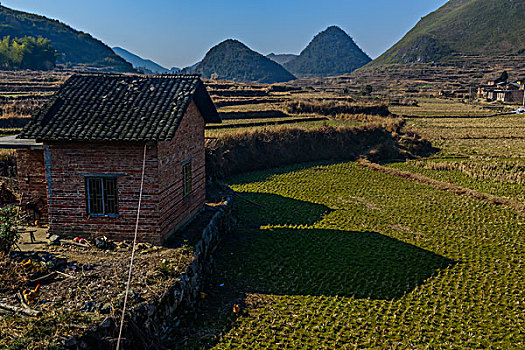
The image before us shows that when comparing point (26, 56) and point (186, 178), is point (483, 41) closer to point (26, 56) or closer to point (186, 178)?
point (26, 56)

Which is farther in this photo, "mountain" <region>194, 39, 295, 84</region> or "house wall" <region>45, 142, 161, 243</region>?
"mountain" <region>194, 39, 295, 84</region>

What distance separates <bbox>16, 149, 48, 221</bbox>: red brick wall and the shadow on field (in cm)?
716

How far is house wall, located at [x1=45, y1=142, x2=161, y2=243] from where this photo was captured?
13164 millimetres

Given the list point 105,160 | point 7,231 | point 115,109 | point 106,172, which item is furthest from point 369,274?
point 7,231

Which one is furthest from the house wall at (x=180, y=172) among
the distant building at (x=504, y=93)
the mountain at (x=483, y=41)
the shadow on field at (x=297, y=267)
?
the mountain at (x=483, y=41)

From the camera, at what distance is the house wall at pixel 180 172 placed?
1366 cm

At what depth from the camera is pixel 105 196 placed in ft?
44.4

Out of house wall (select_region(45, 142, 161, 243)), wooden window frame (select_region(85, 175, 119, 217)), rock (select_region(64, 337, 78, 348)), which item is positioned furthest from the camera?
wooden window frame (select_region(85, 175, 119, 217))

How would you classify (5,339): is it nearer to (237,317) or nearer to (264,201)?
(237,317)

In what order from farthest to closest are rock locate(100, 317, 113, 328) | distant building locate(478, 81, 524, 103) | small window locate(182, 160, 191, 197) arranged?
distant building locate(478, 81, 524, 103), small window locate(182, 160, 191, 197), rock locate(100, 317, 113, 328)

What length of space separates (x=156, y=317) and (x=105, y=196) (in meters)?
5.21

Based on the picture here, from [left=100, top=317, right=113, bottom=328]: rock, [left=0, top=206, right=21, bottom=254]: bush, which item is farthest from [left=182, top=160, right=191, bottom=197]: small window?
[left=100, top=317, right=113, bottom=328]: rock

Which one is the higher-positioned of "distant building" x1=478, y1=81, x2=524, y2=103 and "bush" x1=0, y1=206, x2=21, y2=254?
"distant building" x1=478, y1=81, x2=524, y2=103

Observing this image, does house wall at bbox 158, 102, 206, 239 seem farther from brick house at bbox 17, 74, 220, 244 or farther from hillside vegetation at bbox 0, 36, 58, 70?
hillside vegetation at bbox 0, 36, 58, 70
